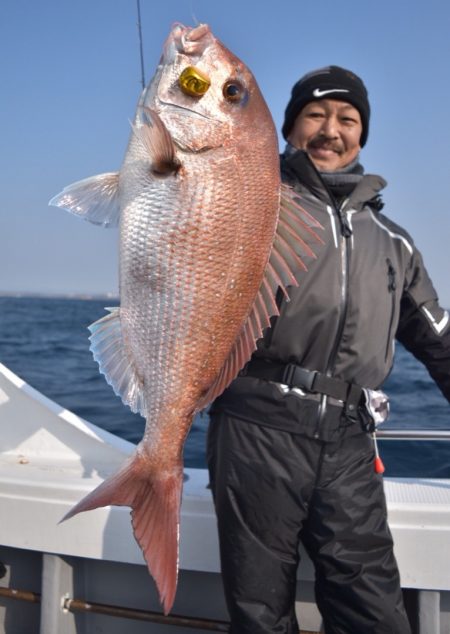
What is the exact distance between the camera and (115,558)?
262cm

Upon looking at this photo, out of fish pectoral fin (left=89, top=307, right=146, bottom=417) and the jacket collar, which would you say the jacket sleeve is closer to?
the jacket collar

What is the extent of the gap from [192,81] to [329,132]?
962 mm

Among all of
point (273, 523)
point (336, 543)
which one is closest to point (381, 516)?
point (336, 543)

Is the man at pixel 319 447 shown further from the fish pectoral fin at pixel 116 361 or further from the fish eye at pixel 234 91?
the fish eye at pixel 234 91

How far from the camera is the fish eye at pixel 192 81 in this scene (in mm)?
1768

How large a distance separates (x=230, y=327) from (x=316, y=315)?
0.53 m

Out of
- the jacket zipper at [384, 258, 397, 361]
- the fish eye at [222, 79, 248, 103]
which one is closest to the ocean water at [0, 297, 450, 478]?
the jacket zipper at [384, 258, 397, 361]

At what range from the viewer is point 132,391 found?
6.15 ft

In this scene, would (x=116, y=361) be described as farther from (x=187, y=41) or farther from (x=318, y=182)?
(x=318, y=182)

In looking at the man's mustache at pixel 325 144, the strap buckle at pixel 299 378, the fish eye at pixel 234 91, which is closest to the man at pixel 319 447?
the strap buckle at pixel 299 378

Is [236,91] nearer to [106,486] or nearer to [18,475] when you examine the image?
[106,486]

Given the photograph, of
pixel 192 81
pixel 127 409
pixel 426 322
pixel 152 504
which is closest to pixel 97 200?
pixel 192 81

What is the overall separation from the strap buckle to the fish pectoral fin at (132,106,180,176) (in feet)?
2.91

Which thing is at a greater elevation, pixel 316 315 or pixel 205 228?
pixel 205 228
